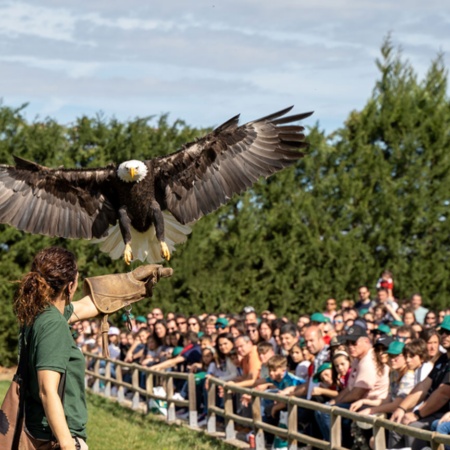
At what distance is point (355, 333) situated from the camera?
903 centimetres

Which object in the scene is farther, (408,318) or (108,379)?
(108,379)

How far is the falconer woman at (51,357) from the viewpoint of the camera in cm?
425

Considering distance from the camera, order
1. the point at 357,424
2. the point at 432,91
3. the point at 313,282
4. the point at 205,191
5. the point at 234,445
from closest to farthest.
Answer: the point at 357,424 → the point at 205,191 → the point at 234,445 → the point at 313,282 → the point at 432,91

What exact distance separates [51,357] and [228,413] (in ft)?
22.7

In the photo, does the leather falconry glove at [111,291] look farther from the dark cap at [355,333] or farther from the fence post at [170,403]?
the fence post at [170,403]

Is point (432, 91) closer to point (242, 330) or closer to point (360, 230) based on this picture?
point (360, 230)

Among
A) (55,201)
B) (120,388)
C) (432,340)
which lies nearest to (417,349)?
(432,340)

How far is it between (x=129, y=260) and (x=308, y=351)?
2.94 meters

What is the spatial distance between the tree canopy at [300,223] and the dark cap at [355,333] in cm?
1215

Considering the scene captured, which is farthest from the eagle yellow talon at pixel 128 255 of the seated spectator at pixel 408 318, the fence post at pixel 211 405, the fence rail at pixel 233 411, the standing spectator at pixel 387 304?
the standing spectator at pixel 387 304

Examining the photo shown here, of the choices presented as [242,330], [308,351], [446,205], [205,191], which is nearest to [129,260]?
[205,191]

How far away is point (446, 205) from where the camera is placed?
2295 cm

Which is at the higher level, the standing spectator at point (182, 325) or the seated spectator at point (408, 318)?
the seated spectator at point (408, 318)

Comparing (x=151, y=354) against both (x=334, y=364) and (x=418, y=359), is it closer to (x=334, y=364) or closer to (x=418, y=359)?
(x=334, y=364)
